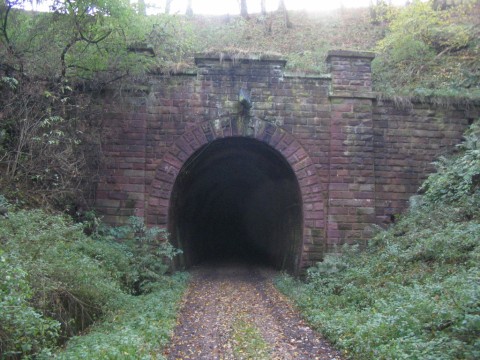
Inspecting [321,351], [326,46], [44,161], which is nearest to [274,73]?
[44,161]

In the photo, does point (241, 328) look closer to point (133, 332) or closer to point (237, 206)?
point (133, 332)

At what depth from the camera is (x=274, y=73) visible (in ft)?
37.4

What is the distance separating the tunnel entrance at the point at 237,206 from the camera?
479 inches

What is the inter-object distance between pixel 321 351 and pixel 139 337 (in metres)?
2.33

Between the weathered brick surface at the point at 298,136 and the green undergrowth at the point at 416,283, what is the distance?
710mm

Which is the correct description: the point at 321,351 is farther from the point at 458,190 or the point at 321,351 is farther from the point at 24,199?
the point at 24,199

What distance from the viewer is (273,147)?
1130 centimetres

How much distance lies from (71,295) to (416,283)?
485 cm

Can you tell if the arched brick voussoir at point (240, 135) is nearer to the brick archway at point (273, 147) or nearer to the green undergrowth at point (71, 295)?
the brick archway at point (273, 147)

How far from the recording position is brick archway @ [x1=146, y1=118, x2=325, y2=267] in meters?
11.0

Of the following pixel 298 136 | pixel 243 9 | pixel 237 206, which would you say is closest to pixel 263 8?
pixel 243 9

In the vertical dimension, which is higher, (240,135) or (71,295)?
(240,135)

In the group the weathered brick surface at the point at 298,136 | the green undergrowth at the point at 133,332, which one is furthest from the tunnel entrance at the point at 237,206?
the green undergrowth at the point at 133,332

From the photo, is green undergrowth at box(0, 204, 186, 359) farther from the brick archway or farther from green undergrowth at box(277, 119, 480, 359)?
green undergrowth at box(277, 119, 480, 359)
